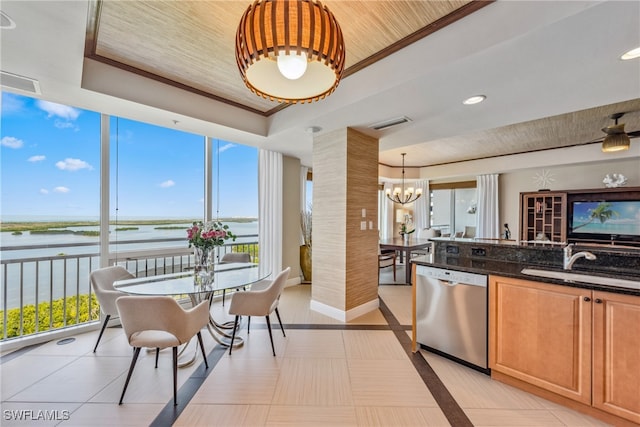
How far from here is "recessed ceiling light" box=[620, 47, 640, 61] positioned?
1700 mm

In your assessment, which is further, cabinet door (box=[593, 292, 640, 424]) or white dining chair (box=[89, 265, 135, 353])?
white dining chair (box=[89, 265, 135, 353])

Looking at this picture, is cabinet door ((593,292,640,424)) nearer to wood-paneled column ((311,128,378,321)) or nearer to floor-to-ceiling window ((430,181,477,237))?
wood-paneled column ((311,128,378,321))

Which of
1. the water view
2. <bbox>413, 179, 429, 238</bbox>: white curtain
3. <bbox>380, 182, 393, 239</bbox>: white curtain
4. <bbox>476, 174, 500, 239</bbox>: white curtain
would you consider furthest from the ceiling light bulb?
<bbox>380, 182, 393, 239</bbox>: white curtain

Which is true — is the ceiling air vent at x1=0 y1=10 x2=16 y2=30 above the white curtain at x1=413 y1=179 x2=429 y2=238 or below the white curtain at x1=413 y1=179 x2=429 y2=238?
above

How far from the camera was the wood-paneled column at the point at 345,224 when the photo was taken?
3.31 metres

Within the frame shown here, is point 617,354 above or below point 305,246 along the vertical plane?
below

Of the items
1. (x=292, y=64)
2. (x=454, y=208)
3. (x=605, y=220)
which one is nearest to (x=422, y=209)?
→ (x=454, y=208)

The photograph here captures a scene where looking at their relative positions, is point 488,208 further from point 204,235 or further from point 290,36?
point 290,36

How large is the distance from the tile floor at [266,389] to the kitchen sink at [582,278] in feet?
3.01

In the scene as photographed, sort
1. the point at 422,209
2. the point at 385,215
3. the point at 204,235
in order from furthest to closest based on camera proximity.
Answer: the point at 385,215
the point at 422,209
the point at 204,235

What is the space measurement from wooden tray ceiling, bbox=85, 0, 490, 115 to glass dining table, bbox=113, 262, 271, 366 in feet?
6.89

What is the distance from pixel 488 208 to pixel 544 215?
1.15m

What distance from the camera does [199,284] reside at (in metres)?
2.39

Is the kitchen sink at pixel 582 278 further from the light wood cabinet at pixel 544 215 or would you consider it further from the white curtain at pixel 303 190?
the light wood cabinet at pixel 544 215
